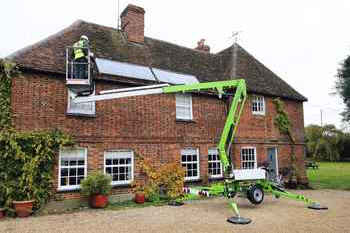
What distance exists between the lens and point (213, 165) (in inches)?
612

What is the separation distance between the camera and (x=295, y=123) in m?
18.8

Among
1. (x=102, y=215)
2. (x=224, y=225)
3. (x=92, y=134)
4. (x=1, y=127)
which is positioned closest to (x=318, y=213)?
(x=224, y=225)

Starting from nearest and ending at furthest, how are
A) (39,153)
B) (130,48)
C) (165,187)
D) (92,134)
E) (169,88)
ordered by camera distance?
1. (169,88)
2. (39,153)
3. (92,134)
4. (165,187)
5. (130,48)

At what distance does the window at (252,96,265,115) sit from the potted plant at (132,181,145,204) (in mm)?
8155

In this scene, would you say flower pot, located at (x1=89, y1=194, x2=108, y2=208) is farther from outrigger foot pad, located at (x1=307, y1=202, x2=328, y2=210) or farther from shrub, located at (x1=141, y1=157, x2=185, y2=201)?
outrigger foot pad, located at (x1=307, y1=202, x2=328, y2=210)

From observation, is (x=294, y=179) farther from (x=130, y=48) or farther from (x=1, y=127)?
(x=1, y=127)

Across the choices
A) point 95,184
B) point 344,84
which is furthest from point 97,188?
point 344,84

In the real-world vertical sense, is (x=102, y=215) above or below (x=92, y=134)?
below

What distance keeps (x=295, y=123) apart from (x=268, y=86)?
3.17 metres

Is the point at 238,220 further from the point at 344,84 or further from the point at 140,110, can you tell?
the point at 344,84

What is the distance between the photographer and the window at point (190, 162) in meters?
14.5

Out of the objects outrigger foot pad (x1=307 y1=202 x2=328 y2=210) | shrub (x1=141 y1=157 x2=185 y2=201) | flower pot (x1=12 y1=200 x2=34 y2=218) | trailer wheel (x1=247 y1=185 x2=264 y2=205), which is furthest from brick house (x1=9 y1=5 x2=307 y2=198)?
outrigger foot pad (x1=307 y1=202 x2=328 y2=210)

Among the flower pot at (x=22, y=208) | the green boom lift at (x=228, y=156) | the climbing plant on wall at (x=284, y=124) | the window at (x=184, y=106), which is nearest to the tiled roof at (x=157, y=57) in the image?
the climbing plant on wall at (x=284, y=124)

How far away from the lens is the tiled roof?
1170 cm
